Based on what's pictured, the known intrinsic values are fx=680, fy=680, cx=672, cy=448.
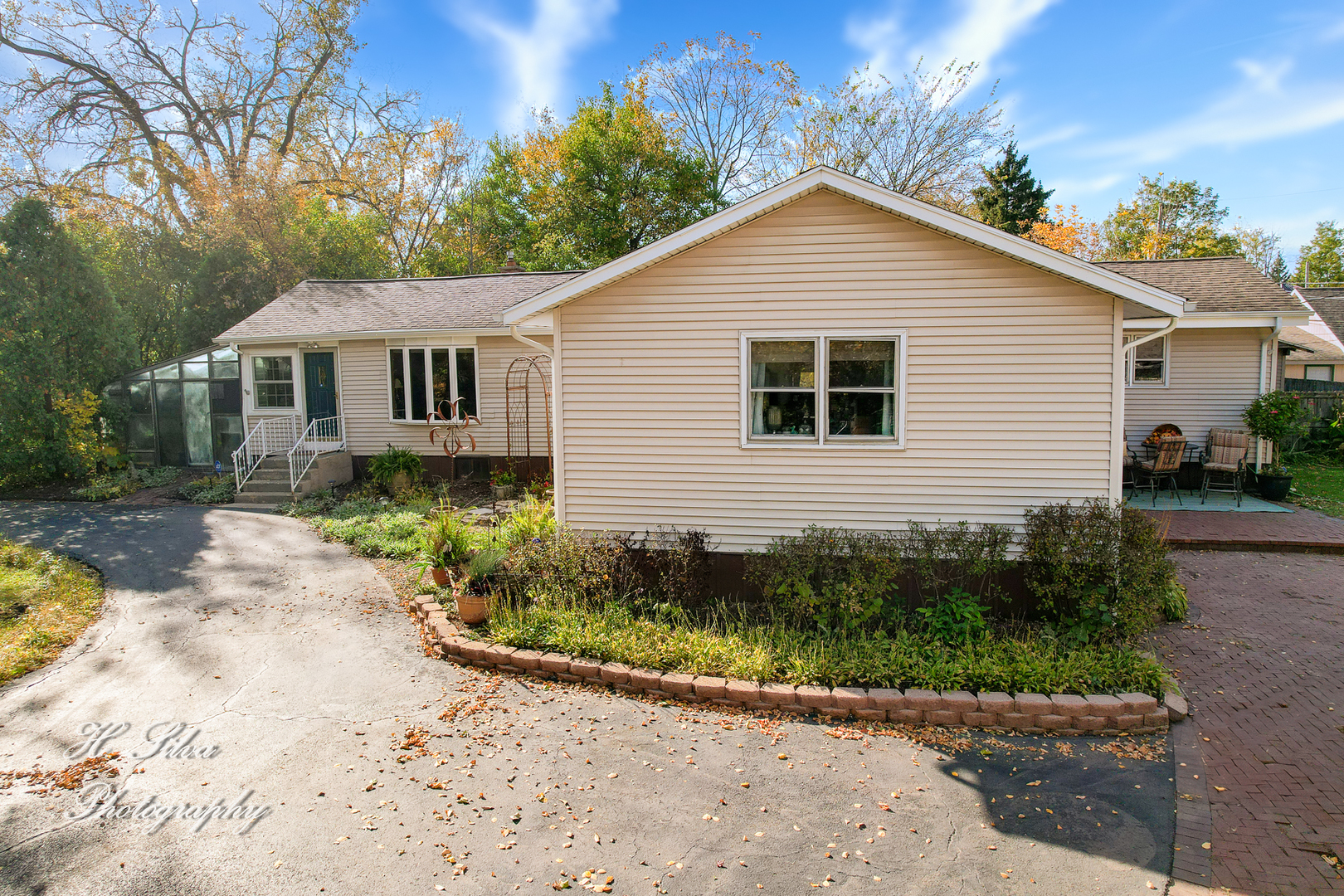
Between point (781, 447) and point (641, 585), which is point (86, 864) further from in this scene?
point (781, 447)

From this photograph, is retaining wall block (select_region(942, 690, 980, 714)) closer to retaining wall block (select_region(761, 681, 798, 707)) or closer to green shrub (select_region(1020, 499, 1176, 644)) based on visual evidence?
retaining wall block (select_region(761, 681, 798, 707))

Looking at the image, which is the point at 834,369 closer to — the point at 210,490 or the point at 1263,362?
the point at 1263,362

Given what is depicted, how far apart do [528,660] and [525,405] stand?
28.7 feet

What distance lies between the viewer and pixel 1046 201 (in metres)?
27.8

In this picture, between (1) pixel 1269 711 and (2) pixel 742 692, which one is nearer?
(1) pixel 1269 711

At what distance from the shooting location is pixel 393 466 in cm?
1374

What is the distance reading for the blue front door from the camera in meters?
15.4

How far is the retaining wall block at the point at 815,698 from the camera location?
523cm

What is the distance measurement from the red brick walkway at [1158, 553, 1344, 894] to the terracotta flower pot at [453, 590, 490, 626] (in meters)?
5.72

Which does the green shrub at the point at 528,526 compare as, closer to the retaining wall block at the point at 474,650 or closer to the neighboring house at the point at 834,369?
the neighboring house at the point at 834,369

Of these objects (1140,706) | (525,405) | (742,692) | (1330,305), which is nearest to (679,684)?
(742,692)

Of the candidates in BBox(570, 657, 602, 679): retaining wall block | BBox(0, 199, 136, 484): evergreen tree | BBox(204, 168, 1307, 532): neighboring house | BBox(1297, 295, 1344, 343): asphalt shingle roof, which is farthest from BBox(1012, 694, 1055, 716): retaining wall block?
BBox(1297, 295, 1344, 343): asphalt shingle roof

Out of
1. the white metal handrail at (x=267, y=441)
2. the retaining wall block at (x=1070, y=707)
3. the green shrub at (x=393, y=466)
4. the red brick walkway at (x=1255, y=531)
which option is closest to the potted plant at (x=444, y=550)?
the retaining wall block at (x=1070, y=707)

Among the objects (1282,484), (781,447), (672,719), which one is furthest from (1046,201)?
(672,719)
